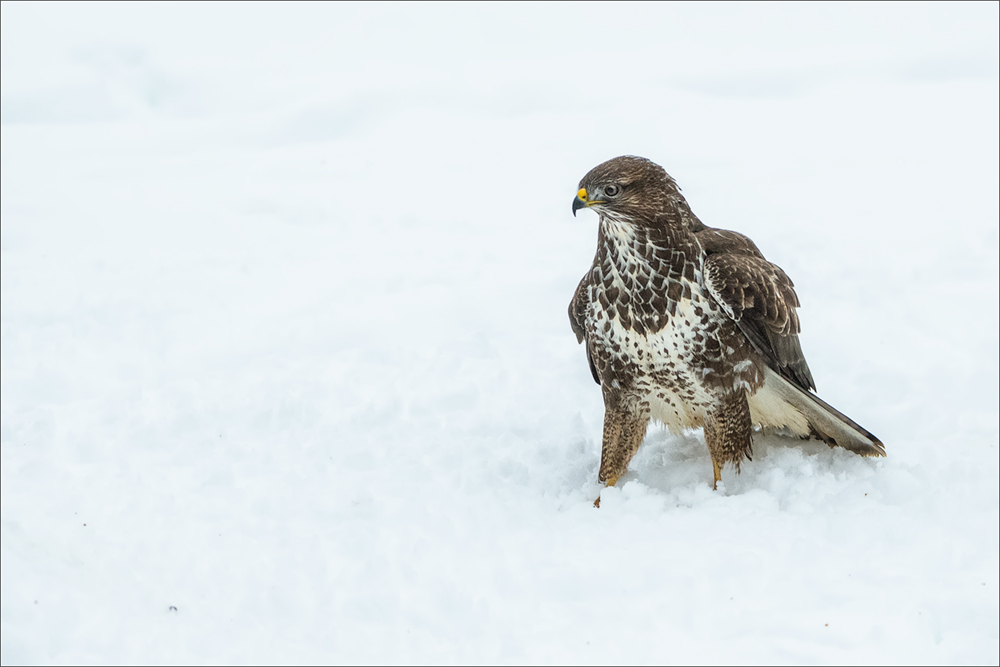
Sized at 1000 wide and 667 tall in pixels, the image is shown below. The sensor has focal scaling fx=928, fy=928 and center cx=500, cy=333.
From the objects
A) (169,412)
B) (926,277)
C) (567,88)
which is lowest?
(169,412)

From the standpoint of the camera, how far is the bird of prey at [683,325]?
14.6 ft

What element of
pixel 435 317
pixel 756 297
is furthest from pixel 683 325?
pixel 435 317

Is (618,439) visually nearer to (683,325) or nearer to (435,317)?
(683,325)

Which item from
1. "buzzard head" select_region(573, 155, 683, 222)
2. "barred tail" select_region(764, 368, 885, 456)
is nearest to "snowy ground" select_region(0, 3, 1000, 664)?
"barred tail" select_region(764, 368, 885, 456)

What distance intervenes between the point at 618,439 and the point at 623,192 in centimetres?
137

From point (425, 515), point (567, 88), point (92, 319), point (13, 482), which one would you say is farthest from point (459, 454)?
point (567, 88)

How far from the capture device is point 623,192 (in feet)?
14.5

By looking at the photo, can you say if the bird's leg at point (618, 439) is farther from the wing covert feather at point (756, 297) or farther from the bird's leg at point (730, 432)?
the wing covert feather at point (756, 297)

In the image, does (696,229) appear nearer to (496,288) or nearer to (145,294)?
(496,288)

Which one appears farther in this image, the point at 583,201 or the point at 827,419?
the point at 827,419

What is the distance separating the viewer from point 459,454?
5.38 m

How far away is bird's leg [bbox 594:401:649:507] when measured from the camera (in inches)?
195

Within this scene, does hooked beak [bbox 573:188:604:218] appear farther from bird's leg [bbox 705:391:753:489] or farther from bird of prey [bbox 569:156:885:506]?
bird's leg [bbox 705:391:753:489]

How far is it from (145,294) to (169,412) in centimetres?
202
